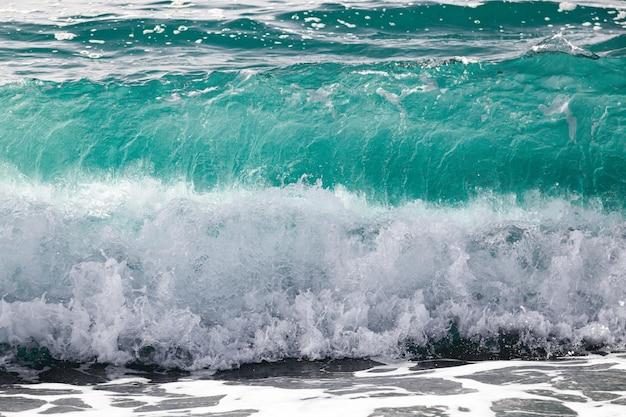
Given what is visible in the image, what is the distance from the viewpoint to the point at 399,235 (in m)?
7.50

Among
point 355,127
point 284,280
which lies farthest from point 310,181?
point 284,280

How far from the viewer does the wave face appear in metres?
6.71

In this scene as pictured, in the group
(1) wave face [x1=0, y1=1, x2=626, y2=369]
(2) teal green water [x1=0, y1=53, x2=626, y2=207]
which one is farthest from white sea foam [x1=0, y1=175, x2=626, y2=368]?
(2) teal green water [x1=0, y1=53, x2=626, y2=207]

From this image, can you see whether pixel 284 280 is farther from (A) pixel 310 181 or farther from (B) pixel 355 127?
(B) pixel 355 127

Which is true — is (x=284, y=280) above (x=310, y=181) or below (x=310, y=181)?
below

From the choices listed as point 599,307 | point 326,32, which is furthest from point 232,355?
point 326,32

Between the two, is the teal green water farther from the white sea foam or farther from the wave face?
the white sea foam

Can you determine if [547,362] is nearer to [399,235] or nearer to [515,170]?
[399,235]

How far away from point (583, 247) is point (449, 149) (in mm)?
2575

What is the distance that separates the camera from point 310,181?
376 inches

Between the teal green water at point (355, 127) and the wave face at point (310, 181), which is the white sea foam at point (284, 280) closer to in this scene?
the wave face at point (310, 181)

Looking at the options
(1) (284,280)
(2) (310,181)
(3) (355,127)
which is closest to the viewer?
(1) (284,280)

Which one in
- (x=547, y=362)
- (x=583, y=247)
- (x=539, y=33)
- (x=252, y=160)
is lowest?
(x=547, y=362)

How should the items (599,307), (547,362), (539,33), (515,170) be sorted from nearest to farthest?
(547,362), (599,307), (515,170), (539,33)
